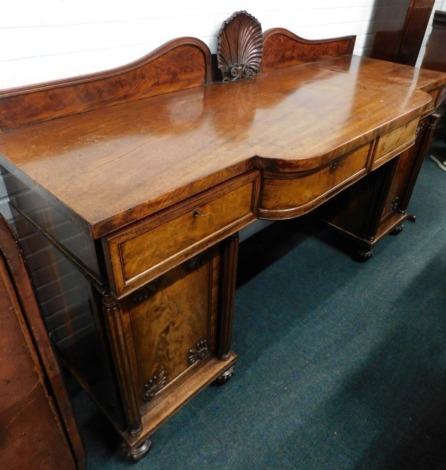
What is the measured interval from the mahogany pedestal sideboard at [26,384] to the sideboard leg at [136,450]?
18cm

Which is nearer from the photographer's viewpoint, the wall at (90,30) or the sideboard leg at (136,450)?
the wall at (90,30)

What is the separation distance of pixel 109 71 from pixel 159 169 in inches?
17.5

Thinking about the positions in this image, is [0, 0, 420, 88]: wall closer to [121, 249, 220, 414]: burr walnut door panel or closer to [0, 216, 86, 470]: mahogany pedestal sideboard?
[0, 216, 86, 470]: mahogany pedestal sideboard

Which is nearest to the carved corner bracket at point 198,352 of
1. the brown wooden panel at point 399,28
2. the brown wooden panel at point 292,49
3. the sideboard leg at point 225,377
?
the sideboard leg at point 225,377

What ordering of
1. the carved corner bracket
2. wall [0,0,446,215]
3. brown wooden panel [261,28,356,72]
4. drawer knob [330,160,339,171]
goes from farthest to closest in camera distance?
1. brown wooden panel [261,28,356,72]
2. the carved corner bracket
3. drawer knob [330,160,339,171]
4. wall [0,0,446,215]

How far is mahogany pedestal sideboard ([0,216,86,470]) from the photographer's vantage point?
29.0 inches

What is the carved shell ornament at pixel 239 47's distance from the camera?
1.34m

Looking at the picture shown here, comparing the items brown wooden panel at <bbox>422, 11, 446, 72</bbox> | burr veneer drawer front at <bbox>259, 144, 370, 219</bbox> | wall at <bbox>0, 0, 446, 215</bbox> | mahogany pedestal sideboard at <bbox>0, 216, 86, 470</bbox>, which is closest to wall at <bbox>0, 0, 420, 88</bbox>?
wall at <bbox>0, 0, 446, 215</bbox>

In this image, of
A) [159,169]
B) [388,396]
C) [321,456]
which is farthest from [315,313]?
[159,169]

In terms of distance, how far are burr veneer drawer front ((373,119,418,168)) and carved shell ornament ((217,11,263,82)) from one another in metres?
0.52

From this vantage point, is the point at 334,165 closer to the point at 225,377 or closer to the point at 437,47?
the point at 225,377

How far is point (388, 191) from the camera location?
1771mm

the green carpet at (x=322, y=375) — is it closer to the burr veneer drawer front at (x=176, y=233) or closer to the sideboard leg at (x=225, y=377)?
the sideboard leg at (x=225, y=377)

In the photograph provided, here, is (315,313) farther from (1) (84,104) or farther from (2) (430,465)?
(1) (84,104)
